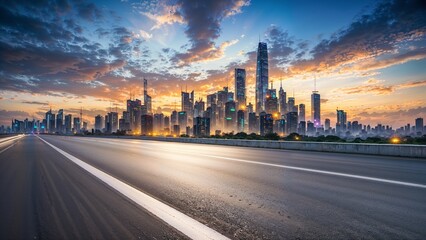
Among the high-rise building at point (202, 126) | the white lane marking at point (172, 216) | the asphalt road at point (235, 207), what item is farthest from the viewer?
the high-rise building at point (202, 126)

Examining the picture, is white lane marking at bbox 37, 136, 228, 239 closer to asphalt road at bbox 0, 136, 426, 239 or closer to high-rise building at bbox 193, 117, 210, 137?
asphalt road at bbox 0, 136, 426, 239

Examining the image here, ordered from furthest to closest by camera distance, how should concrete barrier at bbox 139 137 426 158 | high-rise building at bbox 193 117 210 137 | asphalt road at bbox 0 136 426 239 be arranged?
high-rise building at bbox 193 117 210 137
concrete barrier at bbox 139 137 426 158
asphalt road at bbox 0 136 426 239

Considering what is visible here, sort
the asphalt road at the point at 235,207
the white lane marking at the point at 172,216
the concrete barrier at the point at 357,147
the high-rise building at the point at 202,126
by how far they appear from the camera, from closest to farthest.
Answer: the white lane marking at the point at 172,216 < the asphalt road at the point at 235,207 < the concrete barrier at the point at 357,147 < the high-rise building at the point at 202,126

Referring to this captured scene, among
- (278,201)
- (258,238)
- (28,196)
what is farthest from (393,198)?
(28,196)

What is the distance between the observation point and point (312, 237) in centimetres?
257

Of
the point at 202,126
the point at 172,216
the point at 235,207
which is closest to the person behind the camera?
the point at 172,216

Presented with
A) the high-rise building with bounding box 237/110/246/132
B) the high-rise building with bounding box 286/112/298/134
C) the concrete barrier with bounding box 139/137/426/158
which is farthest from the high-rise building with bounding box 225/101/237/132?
the concrete barrier with bounding box 139/137/426/158

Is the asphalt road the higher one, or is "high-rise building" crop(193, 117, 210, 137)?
"high-rise building" crop(193, 117, 210, 137)

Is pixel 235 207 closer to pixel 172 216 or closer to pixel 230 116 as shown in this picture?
pixel 172 216

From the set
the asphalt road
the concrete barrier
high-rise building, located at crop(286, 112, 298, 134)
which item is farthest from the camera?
high-rise building, located at crop(286, 112, 298, 134)

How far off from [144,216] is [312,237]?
213 cm

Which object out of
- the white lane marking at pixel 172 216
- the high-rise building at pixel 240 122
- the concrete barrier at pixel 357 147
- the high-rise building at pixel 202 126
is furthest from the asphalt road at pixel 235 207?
the high-rise building at pixel 240 122

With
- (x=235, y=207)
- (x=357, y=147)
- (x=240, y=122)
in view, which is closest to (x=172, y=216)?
(x=235, y=207)

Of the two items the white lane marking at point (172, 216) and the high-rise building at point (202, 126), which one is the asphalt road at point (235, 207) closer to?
the white lane marking at point (172, 216)
